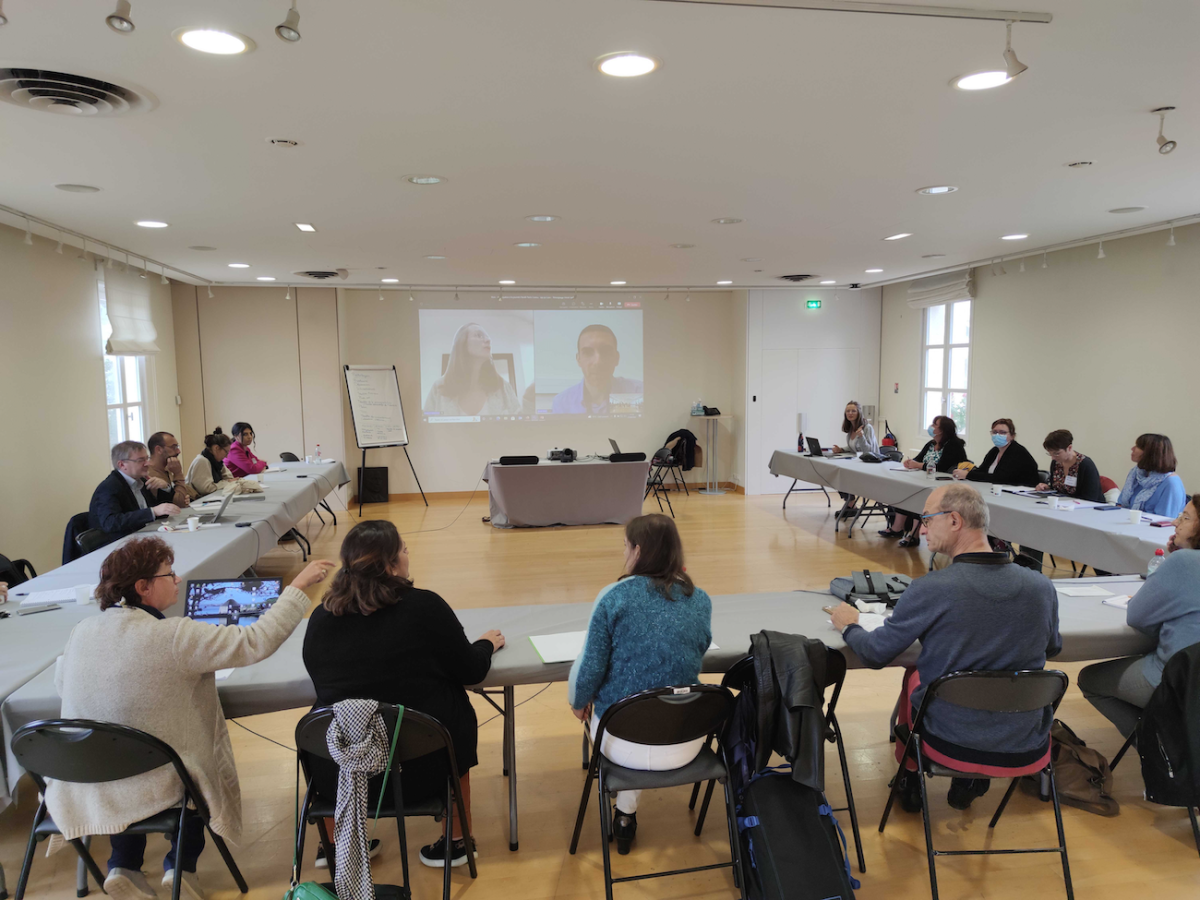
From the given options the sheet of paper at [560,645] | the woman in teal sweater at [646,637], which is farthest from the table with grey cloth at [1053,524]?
the sheet of paper at [560,645]

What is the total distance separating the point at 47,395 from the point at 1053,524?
688 cm

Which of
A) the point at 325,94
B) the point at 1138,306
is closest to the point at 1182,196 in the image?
the point at 1138,306

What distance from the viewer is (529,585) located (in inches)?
213

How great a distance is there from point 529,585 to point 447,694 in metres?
3.39

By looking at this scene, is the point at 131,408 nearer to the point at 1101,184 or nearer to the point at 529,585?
the point at 529,585

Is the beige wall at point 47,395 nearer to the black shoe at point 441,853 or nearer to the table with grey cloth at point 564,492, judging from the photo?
the table with grey cloth at point 564,492

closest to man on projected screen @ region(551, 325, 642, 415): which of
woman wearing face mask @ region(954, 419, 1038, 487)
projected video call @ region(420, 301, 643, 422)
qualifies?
projected video call @ region(420, 301, 643, 422)

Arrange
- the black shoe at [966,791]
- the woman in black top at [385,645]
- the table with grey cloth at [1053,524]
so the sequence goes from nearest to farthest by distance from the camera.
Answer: the woman in black top at [385,645] < the black shoe at [966,791] < the table with grey cloth at [1053,524]

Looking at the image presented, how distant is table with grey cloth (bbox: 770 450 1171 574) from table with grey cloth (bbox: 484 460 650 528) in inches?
88.5

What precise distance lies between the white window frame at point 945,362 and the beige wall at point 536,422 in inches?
95.1

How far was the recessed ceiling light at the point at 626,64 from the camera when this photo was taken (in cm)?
227

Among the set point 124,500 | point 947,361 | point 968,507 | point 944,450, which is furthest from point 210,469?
point 947,361

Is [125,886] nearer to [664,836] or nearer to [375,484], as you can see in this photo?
[664,836]

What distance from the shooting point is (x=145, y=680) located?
183 cm
